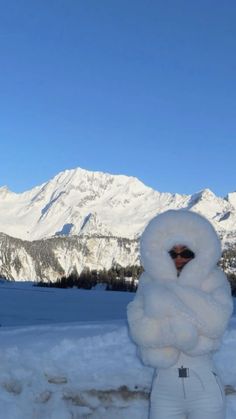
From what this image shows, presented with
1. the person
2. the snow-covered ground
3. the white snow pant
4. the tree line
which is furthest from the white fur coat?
the tree line

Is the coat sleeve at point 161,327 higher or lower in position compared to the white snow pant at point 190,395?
higher

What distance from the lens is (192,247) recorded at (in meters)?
4.28

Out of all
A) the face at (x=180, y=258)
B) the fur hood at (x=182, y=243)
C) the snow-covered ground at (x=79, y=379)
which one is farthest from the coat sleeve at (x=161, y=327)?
the snow-covered ground at (x=79, y=379)

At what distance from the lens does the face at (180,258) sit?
4.30 m

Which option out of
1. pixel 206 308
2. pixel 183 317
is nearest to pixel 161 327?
pixel 183 317

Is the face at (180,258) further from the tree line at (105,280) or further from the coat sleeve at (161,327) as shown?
the tree line at (105,280)

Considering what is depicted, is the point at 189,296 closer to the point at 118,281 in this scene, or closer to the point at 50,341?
the point at 50,341

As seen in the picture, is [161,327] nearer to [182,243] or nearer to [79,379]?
[182,243]

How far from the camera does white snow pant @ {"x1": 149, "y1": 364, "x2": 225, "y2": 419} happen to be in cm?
410

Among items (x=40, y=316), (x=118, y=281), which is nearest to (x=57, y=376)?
(x=40, y=316)

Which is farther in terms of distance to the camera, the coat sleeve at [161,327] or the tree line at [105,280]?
the tree line at [105,280]

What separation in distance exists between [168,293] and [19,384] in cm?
386

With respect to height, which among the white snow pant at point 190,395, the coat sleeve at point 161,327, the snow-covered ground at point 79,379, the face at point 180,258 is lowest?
the snow-covered ground at point 79,379

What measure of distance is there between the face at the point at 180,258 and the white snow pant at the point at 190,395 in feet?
2.47
